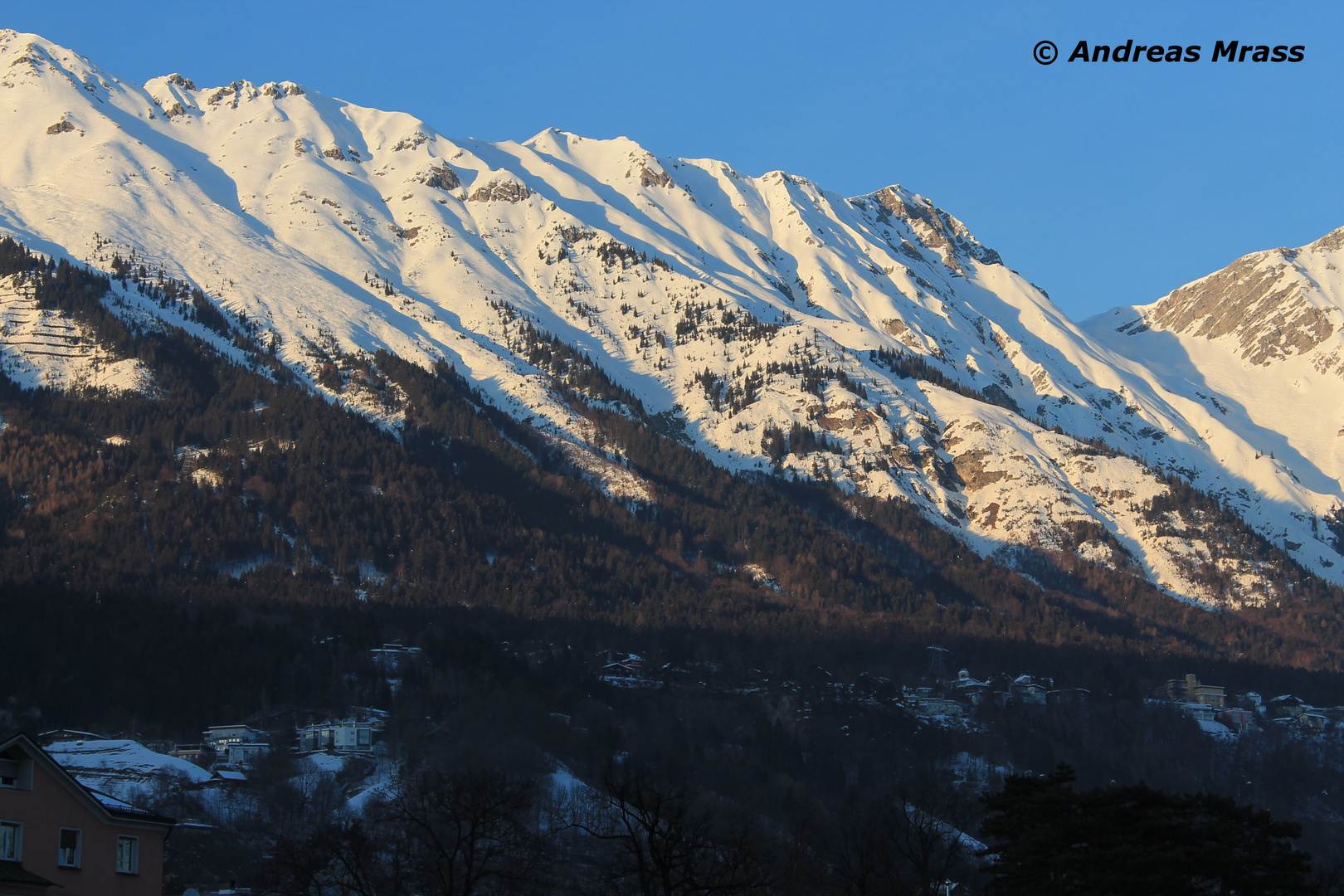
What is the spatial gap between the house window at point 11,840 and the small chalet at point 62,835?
33 mm

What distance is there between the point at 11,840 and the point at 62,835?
7.74 ft

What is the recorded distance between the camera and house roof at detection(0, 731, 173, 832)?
2594 inches

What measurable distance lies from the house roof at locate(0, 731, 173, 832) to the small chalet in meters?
0.03

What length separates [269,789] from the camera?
188375 millimetres

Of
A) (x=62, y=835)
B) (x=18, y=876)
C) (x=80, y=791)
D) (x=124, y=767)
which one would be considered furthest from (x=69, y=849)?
(x=124, y=767)

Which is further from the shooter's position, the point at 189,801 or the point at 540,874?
the point at 189,801

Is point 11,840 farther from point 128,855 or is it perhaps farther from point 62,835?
point 128,855

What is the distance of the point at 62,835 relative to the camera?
6725 cm

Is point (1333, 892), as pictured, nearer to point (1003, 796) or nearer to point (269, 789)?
point (1003, 796)

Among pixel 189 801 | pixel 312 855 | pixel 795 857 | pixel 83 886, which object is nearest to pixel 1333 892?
pixel 795 857

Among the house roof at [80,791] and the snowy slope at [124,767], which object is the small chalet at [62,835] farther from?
the snowy slope at [124,767]

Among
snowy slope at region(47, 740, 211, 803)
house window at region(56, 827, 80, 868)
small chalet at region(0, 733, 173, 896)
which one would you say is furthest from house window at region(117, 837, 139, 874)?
snowy slope at region(47, 740, 211, 803)

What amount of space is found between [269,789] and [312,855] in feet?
301

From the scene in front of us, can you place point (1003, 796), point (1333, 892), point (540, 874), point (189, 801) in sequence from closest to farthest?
point (1003, 796) < point (1333, 892) < point (540, 874) < point (189, 801)
